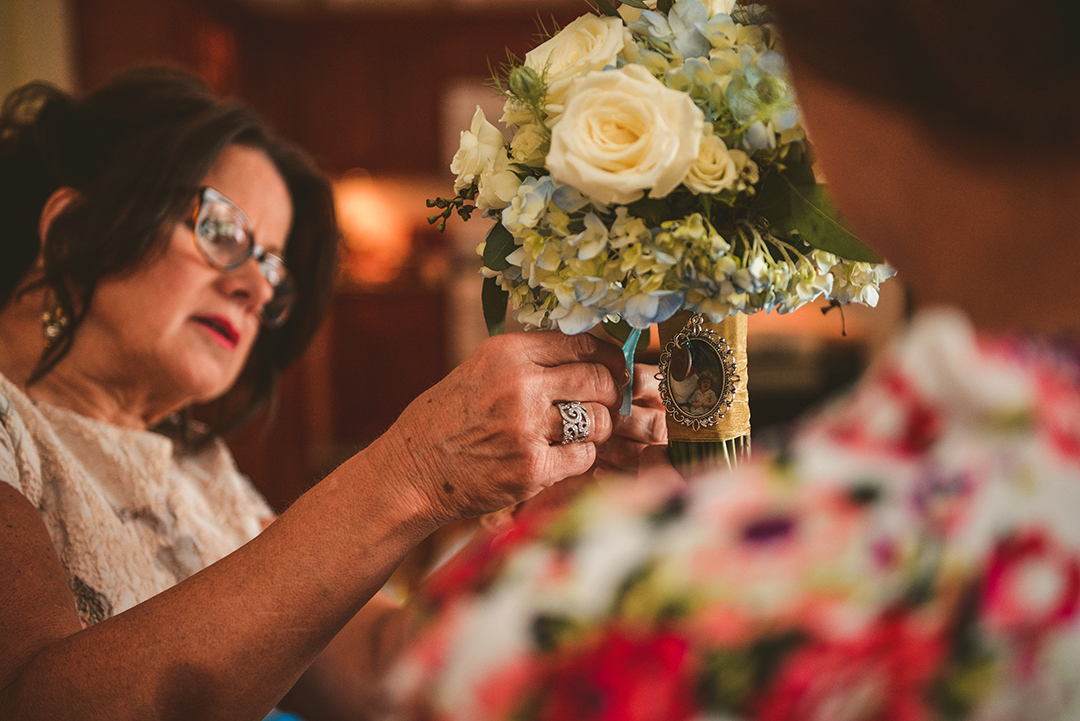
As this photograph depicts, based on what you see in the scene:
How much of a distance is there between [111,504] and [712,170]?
97 cm

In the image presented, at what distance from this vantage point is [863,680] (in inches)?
12.3

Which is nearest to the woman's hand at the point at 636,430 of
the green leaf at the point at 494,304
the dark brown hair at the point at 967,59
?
the green leaf at the point at 494,304

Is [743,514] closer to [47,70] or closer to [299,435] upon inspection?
[47,70]

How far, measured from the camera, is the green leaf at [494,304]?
0.79m

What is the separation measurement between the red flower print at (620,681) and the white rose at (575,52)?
0.50m

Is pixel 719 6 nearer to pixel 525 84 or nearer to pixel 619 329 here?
pixel 525 84

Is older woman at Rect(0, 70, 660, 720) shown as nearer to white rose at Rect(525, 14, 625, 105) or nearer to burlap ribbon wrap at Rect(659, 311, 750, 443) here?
burlap ribbon wrap at Rect(659, 311, 750, 443)

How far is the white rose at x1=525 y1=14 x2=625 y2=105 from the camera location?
66 cm

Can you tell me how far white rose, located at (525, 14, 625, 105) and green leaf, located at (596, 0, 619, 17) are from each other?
0.06 ft

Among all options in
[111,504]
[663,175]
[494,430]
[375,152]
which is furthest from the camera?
[375,152]

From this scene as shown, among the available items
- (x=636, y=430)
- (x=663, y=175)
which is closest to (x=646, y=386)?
(x=636, y=430)

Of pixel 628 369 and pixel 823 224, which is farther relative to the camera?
pixel 628 369

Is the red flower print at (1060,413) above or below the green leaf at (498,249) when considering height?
below

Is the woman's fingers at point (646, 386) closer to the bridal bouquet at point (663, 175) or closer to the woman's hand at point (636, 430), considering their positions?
the woman's hand at point (636, 430)
